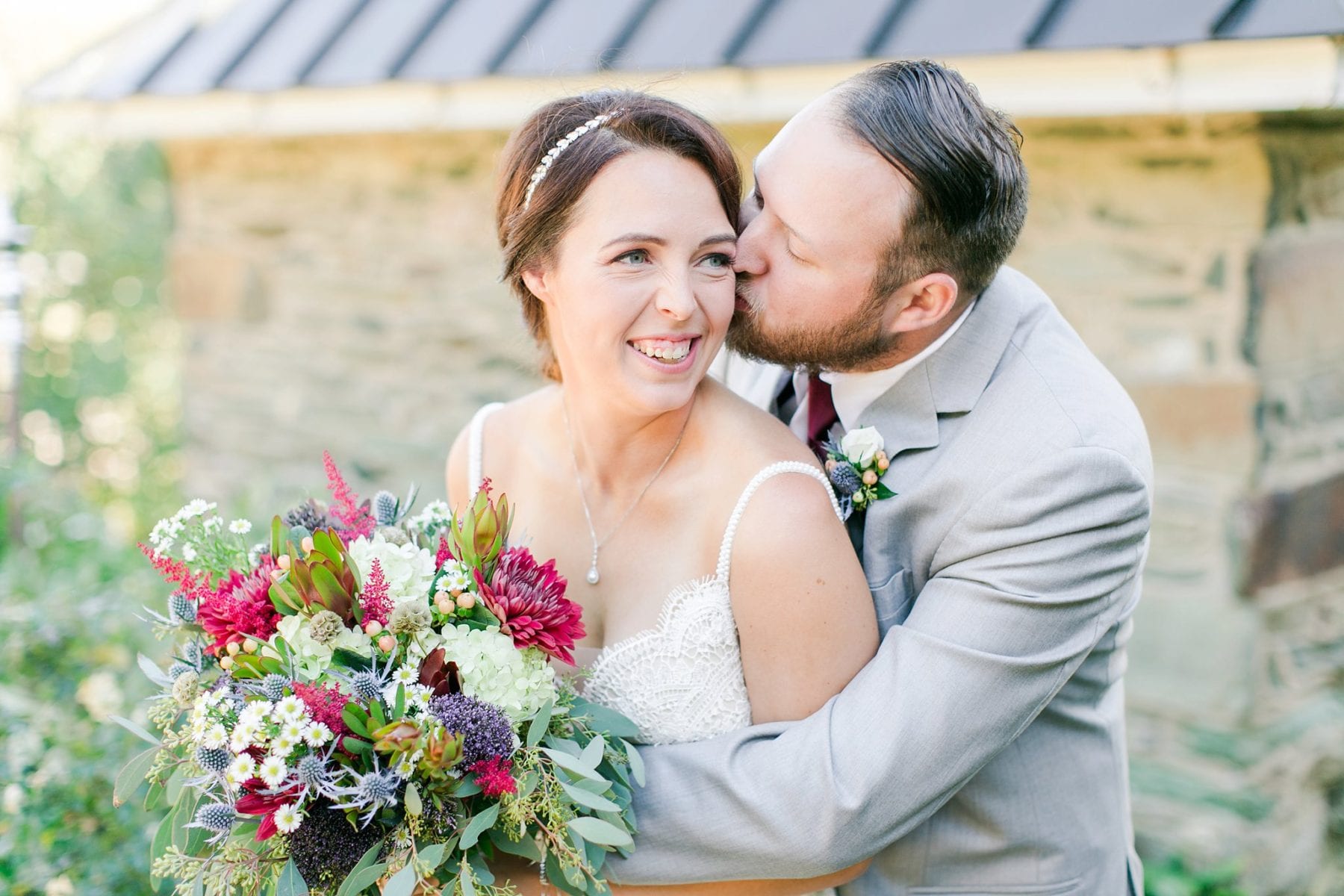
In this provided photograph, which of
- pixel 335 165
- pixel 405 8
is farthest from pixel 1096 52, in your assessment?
pixel 335 165

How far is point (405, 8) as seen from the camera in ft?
15.1

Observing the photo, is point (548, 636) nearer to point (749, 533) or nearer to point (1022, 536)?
point (749, 533)

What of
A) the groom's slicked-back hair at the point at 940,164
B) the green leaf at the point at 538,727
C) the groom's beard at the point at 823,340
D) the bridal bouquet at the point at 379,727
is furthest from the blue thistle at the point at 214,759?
the groom's slicked-back hair at the point at 940,164

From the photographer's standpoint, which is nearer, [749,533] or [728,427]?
[749,533]

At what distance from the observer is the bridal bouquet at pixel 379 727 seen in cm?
170

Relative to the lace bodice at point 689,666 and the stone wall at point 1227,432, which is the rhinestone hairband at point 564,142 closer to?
the lace bodice at point 689,666

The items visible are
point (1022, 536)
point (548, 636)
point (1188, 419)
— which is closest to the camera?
point (548, 636)

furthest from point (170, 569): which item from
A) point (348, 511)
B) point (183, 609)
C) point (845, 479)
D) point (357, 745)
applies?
point (845, 479)

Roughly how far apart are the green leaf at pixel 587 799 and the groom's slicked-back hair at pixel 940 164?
3.95ft

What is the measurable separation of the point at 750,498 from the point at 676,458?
276 mm

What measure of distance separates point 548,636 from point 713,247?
87cm

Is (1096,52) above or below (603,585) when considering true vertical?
above

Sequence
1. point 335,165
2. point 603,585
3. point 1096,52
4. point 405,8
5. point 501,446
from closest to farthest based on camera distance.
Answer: point 603,585, point 501,446, point 1096,52, point 405,8, point 335,165

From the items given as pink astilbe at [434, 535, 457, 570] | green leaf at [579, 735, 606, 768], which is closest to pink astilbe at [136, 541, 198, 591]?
pink astilbe at [434, 535, 457, 570]
